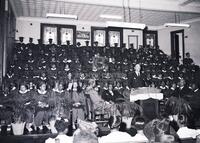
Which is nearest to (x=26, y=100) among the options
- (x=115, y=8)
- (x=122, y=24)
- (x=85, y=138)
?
(x=122, y=24)

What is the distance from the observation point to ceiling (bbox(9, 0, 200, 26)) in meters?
10.5

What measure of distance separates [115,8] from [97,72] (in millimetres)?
3023

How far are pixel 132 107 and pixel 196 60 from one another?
963 cm

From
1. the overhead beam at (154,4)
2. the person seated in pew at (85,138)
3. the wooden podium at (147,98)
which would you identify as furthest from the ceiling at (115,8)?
the person seated in pew at (85,138)

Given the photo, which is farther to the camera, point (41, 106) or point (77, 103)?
point (77, 103)

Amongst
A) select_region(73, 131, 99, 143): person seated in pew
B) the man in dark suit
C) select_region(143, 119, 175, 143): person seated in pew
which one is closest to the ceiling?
the man in dark suit

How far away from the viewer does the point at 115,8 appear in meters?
11.4

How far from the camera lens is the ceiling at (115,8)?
10477mm

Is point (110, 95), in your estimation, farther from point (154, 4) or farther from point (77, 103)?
point (154, 4)

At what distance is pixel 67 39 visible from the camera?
46.0 ft

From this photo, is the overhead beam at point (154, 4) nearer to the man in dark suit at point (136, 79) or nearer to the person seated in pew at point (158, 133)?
the man in dark suit at point (136, 79)

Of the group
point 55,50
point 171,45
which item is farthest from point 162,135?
point 171,45

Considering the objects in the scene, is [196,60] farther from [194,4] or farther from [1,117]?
[1,117]

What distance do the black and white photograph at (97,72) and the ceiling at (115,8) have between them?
43 mm
